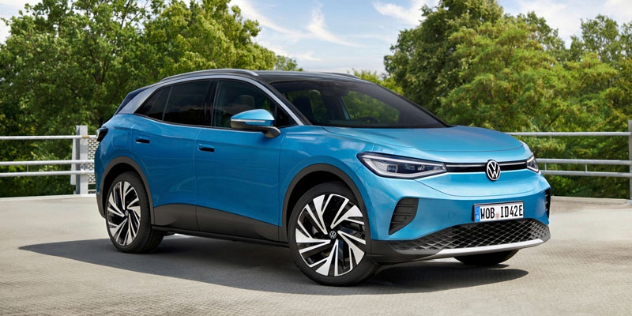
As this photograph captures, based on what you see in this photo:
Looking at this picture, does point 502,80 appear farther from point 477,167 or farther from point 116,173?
point 477,167

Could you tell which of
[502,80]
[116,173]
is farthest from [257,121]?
[502,80]

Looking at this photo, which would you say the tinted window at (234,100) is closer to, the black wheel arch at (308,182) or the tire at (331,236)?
the black wheel arch at (308,182)

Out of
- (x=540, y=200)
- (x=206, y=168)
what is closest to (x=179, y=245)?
(x=206, y=168)

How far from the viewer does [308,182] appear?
6594 millimetres

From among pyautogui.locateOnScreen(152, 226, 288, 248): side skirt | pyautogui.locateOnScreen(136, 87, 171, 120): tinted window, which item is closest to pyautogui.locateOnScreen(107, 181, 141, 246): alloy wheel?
pyautogui.locateOnScreen(152, 226, 288, 248): side skirt

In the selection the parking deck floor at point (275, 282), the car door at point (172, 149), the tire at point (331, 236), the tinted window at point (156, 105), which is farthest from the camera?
the tinted window at point (156, 105)

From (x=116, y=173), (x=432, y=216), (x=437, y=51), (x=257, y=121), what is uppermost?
(x=437, y=51)

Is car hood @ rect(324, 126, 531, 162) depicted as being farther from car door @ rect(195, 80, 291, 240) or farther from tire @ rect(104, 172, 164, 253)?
tire @ rect(104, 172, 164, 253)

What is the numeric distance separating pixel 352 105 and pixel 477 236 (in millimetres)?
2059

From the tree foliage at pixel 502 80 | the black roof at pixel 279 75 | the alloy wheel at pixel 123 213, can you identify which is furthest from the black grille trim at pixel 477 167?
the tree foliage at pixel 502 80

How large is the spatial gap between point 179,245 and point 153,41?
49.4 m

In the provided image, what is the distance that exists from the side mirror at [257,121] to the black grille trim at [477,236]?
143 cm

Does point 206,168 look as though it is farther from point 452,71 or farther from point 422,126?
point 452,71

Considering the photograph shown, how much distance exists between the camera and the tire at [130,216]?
8.26 m
